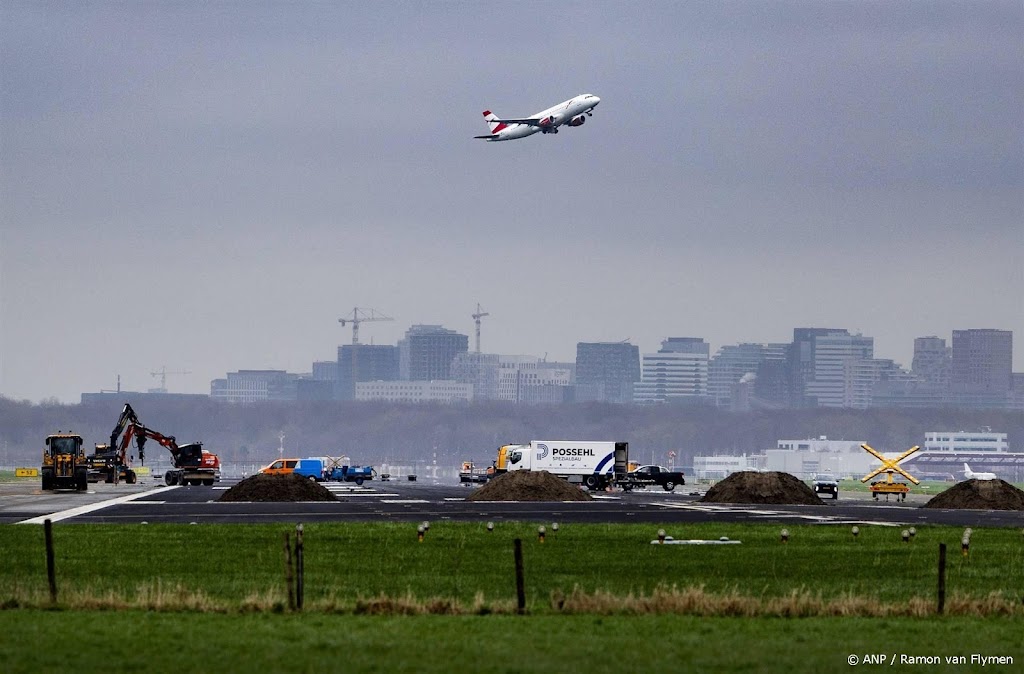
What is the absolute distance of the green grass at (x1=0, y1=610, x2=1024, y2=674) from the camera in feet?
Result: 86.1

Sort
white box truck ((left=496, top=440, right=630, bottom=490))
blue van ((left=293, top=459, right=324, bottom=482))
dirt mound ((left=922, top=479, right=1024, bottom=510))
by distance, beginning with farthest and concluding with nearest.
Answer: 1. blue van ((left=293, top=459, right=324, bottom=482))
2. white box truck ((left=496, top=440, right=630, bottom=490))
3. dirt mound ((left=922, top=479, right=1024, bottom=510))

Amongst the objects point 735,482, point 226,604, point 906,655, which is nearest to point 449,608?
point 226,604

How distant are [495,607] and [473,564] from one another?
14.3 m

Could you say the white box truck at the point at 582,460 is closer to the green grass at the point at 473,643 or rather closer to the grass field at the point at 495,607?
the grass field at the point at 495,607

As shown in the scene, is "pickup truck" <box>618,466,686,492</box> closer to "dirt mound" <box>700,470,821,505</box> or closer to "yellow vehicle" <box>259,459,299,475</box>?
"yellow vehicle" <box>259,459,299,475</box>

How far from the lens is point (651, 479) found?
479 ft

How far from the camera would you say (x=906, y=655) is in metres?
28.4

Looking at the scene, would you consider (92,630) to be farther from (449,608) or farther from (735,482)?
(735,482)

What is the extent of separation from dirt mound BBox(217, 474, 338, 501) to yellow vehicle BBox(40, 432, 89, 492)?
26.8 metres

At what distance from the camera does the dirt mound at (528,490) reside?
102 meters

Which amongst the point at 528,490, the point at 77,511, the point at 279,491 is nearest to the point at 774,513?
the point at 528,490

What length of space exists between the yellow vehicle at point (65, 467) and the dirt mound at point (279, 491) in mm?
26842

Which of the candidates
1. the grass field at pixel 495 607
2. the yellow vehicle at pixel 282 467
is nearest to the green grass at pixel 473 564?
the grass field at pixel 495 607

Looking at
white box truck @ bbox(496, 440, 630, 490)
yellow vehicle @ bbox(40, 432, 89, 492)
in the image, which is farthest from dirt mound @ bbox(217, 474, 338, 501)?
white box truck @ bbox(496, 440, 630, 490)
